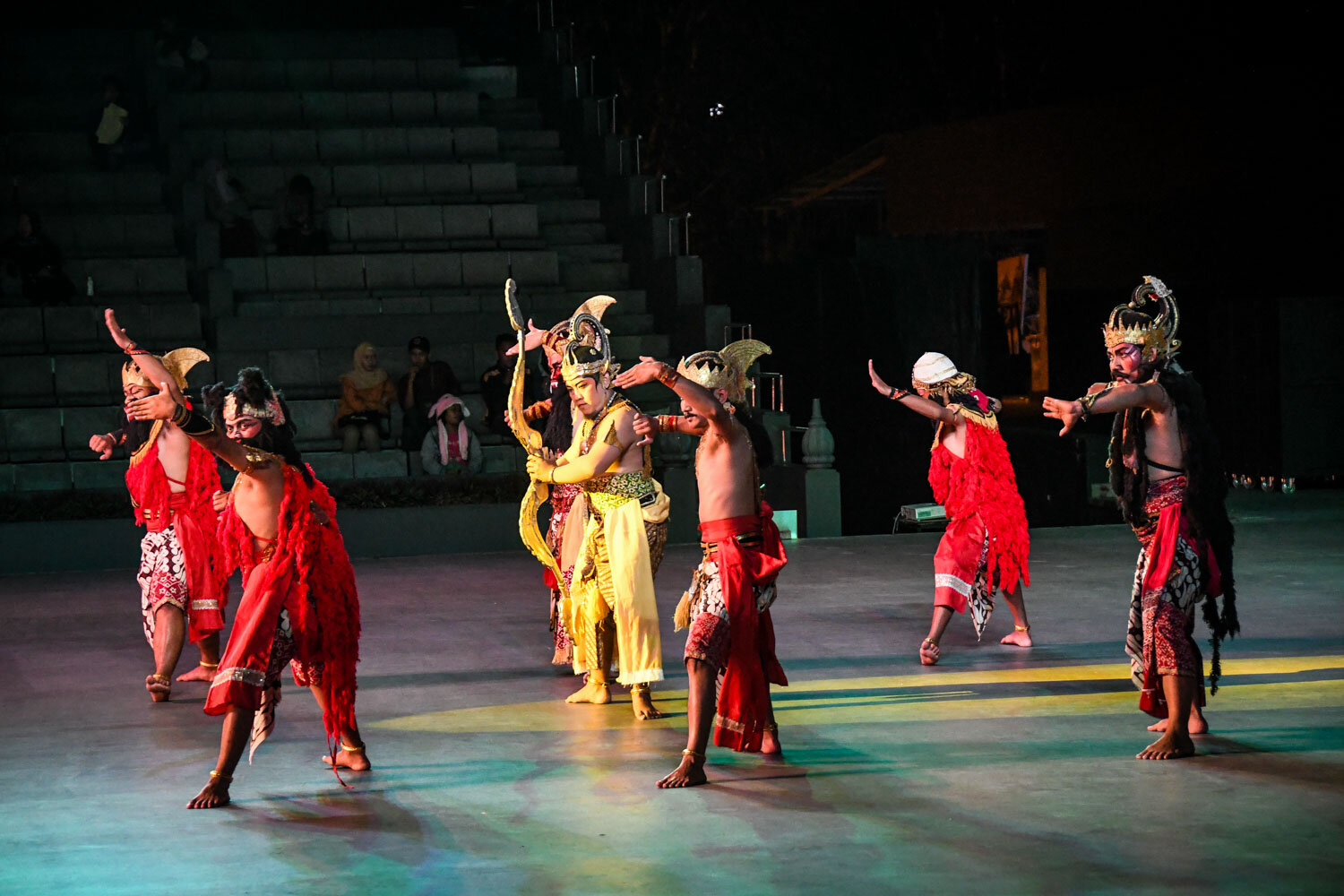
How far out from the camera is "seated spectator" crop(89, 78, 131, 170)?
19078mm

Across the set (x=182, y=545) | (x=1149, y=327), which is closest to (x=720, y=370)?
(x=1149, y=327)

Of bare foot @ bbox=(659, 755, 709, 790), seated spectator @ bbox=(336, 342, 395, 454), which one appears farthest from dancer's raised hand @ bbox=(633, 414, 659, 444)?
seated spectator @ bbox=(336, 342, 395, 454)

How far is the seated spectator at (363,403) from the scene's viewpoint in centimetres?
1541

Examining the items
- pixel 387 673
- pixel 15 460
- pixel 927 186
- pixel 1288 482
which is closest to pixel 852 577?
pixel 387 673

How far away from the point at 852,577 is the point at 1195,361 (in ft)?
36.4

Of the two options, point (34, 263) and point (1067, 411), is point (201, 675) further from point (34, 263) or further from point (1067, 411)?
point (34, 263)

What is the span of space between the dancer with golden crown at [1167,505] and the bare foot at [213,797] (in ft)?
11.1

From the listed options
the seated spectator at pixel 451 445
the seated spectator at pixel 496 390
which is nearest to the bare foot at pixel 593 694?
the seated spectator at pixel 451 445

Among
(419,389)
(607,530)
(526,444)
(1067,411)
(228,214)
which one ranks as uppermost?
(228,214)

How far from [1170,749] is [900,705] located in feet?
4.77

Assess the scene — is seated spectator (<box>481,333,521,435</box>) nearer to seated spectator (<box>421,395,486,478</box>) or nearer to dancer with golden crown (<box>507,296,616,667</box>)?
seated spectator (<box>421,395,486,478</box>)

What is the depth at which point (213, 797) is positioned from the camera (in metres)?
6.14

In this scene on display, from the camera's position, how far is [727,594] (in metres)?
6.46

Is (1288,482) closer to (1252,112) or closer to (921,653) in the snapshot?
(1252,112)
